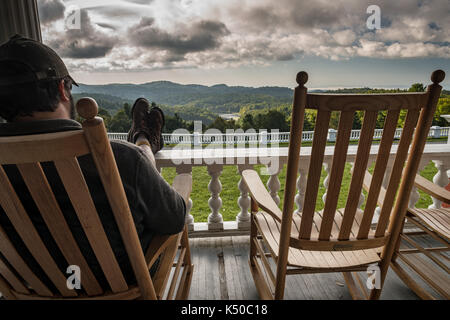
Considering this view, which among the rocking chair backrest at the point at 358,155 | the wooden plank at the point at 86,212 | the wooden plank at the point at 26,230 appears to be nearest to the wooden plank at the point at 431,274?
the rocking chair backrest at the point at 358,155

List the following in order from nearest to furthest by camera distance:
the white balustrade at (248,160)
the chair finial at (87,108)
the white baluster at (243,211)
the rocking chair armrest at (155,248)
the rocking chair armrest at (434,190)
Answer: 1. the chair finial at (87,108)
2. the rocking chair armrest at (155,248)
3. the rocking chair armrest at (434,190)
4. the white balustrade at (248,160)
5. the white baluster at (243,211)

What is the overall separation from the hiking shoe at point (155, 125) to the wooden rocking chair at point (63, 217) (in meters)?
0.87

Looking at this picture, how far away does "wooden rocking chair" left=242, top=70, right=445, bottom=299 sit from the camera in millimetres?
792

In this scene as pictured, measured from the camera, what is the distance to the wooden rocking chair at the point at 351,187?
2.60 feet

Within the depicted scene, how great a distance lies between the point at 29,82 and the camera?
0.69 m

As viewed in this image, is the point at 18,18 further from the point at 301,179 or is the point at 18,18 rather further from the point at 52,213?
the point at 301,179

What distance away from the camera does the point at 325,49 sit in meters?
1.92

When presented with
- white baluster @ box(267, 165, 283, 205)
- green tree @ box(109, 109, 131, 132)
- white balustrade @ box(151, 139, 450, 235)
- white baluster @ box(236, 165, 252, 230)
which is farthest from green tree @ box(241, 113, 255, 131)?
green tree @ box(109, 109, 131, 132)

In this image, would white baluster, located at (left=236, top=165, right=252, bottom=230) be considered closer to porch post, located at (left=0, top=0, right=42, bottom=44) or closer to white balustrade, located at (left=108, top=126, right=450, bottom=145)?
white balustrade, located at (left=108, top=126, right=450, bottom=145)

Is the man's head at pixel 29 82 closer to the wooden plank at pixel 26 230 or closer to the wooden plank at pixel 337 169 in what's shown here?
the wooden plank at pixel 26 230

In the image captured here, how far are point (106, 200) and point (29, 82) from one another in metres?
0.38

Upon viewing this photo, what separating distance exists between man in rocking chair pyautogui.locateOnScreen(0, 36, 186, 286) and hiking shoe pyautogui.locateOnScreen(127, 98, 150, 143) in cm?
81
